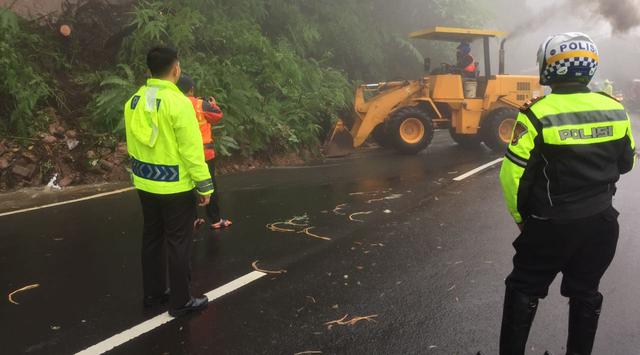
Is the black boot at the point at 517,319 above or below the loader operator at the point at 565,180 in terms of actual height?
below

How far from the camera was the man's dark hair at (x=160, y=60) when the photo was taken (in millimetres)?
3684

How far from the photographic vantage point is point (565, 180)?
2.59 m

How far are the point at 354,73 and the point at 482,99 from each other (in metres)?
6.14

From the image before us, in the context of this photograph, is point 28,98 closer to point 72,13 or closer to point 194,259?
point 72,13

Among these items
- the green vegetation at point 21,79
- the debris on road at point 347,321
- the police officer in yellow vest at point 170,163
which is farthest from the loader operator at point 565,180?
the green vegetation at point 21,79

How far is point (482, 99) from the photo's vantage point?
13.1 m

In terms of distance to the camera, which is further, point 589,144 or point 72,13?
point 72,13

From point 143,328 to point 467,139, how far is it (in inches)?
448

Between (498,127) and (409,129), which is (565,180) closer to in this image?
(409,129)

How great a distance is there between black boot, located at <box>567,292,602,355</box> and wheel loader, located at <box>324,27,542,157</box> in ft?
30.5

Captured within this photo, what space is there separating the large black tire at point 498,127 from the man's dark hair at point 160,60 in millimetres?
10378

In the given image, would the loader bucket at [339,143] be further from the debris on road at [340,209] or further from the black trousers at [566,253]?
the black trousers at [566,253]

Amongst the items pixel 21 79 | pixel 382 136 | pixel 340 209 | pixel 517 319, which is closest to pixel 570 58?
pixel 517 319

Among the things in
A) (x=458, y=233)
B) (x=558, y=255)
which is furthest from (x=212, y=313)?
(x=458, y=233)
